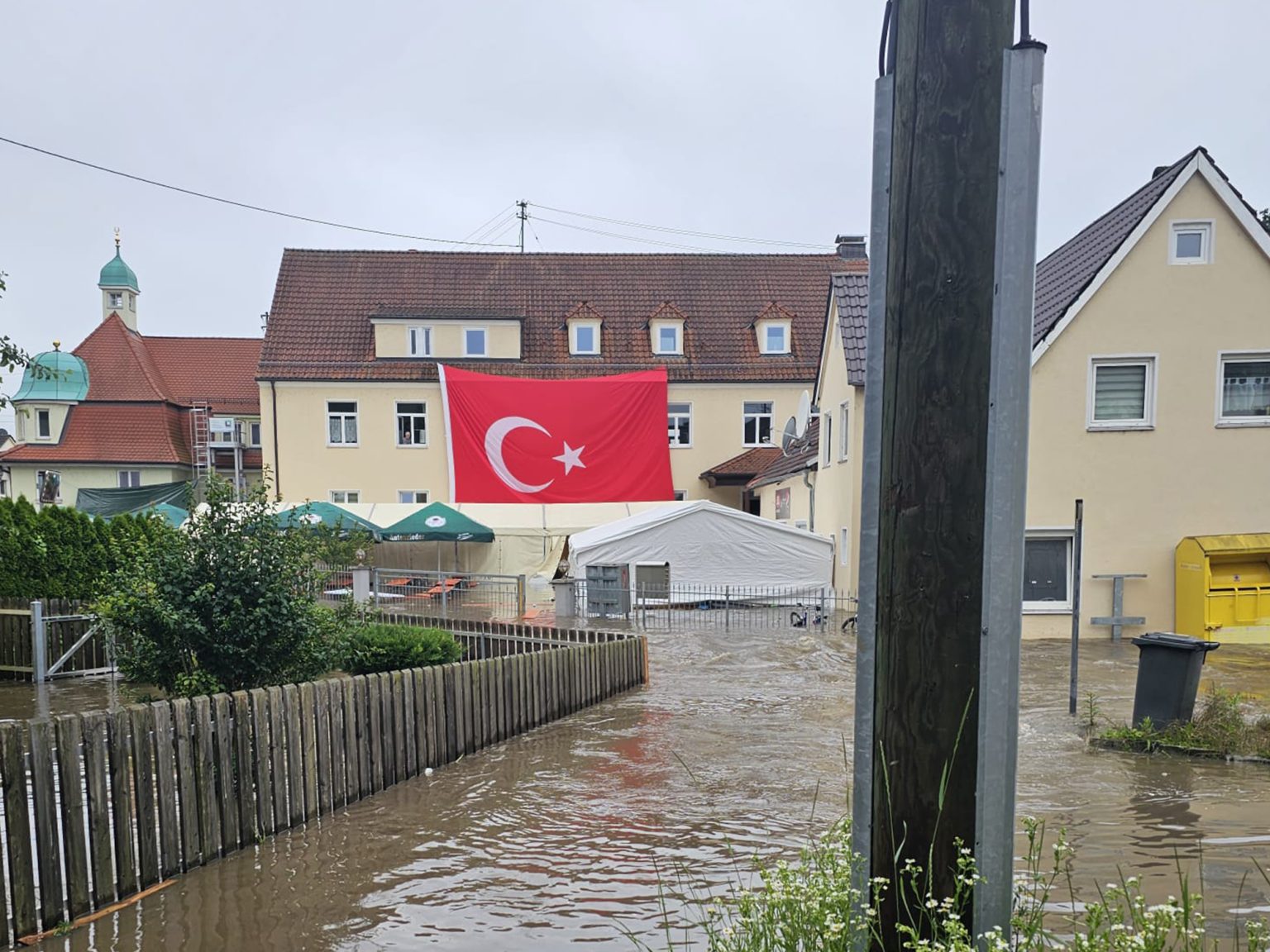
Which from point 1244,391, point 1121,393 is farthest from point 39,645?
point 1244,391

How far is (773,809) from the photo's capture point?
7.12 m

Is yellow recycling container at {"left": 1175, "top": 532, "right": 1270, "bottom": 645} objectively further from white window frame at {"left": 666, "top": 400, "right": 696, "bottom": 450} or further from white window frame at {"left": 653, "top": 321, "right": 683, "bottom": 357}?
white window frame at {"left": 653, "top": 321, "right": 683, "bottom": 357}

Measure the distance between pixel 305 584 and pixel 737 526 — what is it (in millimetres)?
16196

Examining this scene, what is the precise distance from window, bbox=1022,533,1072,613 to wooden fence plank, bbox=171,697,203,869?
16.9m

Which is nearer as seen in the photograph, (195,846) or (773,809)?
(195,846)

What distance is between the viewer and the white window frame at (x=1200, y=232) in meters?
18.5

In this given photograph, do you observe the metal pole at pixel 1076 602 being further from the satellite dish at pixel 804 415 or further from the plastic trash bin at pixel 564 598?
the satellite dish at pixel 804 415

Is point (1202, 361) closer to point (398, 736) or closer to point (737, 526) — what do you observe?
point (737, 526)

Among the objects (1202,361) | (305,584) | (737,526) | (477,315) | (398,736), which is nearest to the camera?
(398,736)

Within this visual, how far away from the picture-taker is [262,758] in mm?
6375

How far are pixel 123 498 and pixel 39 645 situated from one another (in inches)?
1170

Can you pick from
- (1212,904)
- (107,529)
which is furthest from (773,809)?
(107,529)

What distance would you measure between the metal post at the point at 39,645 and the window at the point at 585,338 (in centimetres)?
2503

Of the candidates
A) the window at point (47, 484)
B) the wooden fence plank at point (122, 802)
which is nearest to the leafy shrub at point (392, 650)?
the wooden fence plank at point (122, 802)
